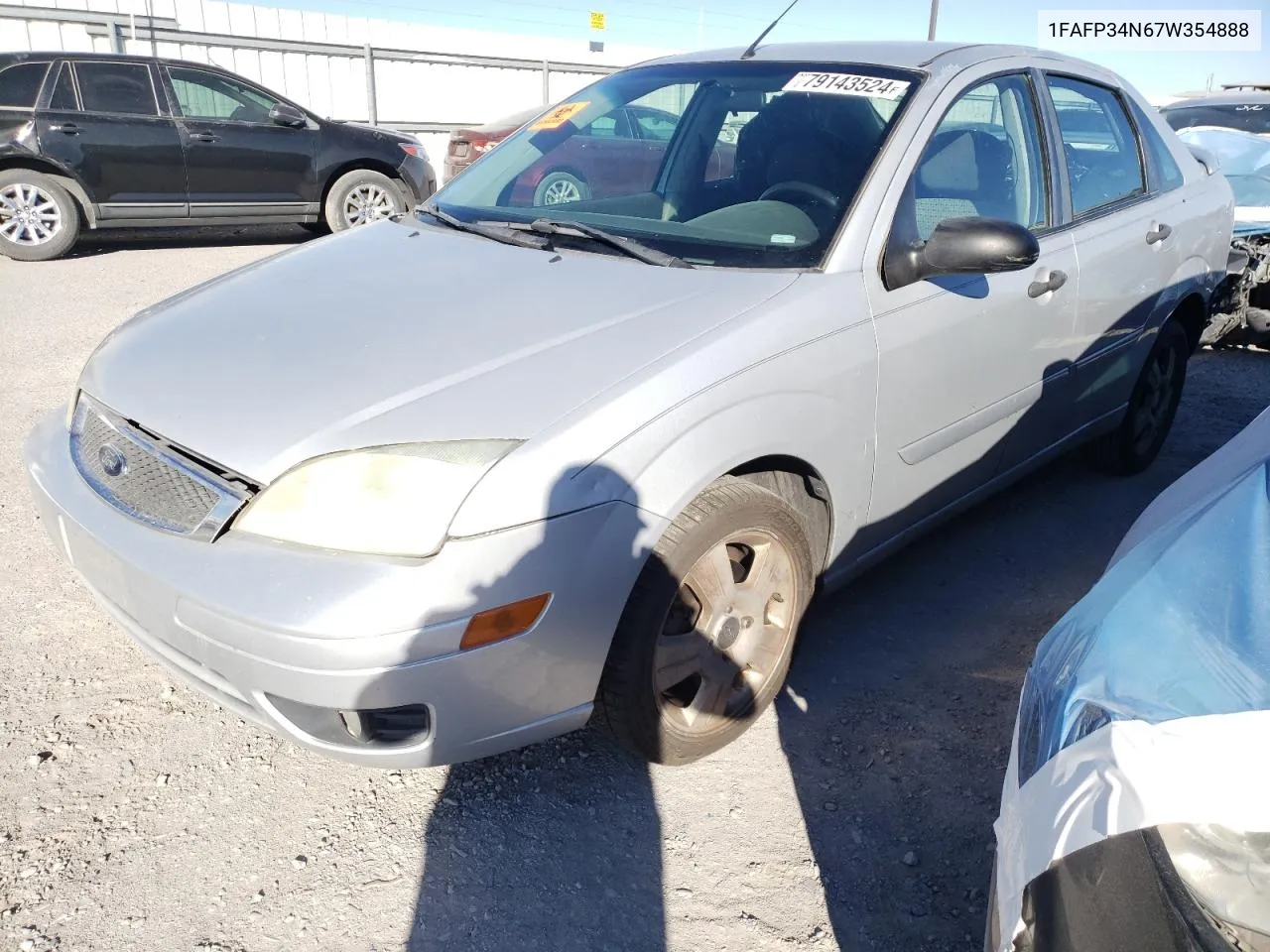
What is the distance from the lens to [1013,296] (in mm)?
→ 2979

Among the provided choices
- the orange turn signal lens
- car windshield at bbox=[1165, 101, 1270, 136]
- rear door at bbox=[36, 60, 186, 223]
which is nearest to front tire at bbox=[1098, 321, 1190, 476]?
the orange turn signal lens

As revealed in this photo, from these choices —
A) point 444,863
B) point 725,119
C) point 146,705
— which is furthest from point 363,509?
point 725,119

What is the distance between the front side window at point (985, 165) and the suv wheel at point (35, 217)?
7751mm

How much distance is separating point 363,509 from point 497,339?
547 mm

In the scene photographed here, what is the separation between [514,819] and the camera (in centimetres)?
229

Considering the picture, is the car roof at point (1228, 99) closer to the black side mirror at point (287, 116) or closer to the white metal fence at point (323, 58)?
the black side mirror at point (287, 116)

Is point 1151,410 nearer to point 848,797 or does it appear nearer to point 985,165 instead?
point 985,165

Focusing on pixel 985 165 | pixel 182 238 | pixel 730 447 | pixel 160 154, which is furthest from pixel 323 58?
pixel 730 447

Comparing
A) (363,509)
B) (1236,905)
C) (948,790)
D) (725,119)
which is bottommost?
(948,790)

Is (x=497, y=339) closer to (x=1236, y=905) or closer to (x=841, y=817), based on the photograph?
(x=841, y=817)

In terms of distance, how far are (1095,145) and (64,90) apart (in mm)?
8089

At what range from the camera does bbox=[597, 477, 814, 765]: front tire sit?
83.4 inches

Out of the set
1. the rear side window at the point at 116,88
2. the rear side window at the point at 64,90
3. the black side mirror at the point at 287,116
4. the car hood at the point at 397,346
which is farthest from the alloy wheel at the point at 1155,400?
the rear side window at the point at 64,90

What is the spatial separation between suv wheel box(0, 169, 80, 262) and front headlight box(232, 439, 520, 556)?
7.68 m
